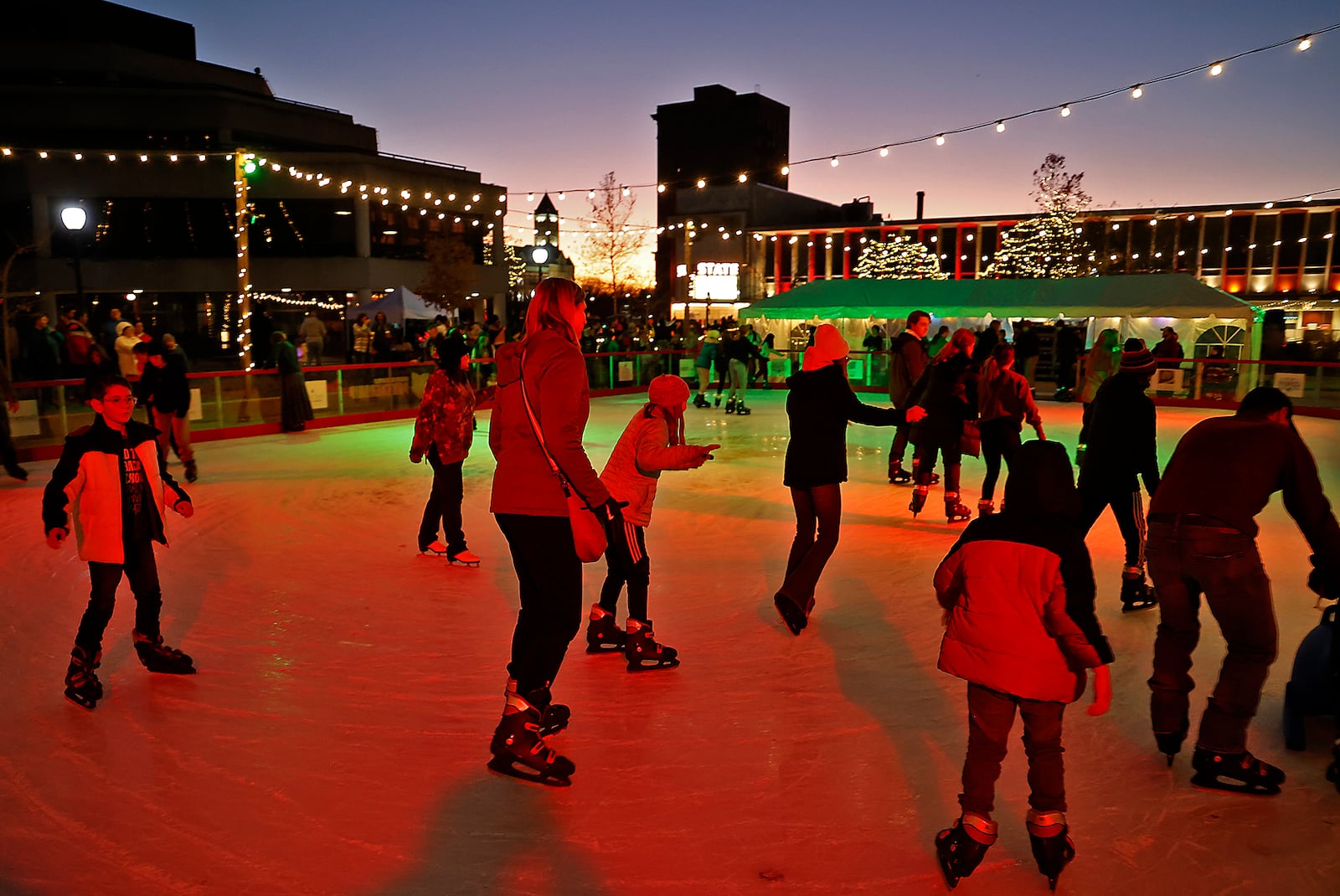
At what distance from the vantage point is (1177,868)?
112 inches

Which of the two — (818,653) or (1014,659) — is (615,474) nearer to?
(818,653)

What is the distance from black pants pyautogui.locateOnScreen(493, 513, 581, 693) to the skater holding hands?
48.3 inches

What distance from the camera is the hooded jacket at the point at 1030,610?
8.59ft

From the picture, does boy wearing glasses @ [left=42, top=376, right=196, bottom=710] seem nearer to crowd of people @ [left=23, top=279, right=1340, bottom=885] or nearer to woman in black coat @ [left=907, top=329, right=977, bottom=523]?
crowd of people @ [left=23, top=279, right=1340, bottom=885]

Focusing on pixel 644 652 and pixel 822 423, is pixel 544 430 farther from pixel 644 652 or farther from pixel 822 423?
pixel 822 423

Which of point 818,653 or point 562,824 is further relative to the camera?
point 818,653

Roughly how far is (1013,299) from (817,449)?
67.0 ft

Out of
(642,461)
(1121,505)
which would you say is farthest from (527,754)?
(1121,505)

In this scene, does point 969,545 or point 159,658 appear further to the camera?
point 159,658

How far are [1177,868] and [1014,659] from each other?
87 centimetres

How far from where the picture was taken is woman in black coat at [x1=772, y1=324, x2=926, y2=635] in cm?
492

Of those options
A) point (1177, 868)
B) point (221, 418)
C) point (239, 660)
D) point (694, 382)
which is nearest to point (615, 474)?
point (239, 660)

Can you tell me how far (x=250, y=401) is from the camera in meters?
13.8

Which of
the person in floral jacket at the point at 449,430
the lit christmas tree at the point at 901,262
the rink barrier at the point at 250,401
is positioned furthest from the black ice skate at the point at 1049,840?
the lit christmas tree at the point at 901,262
